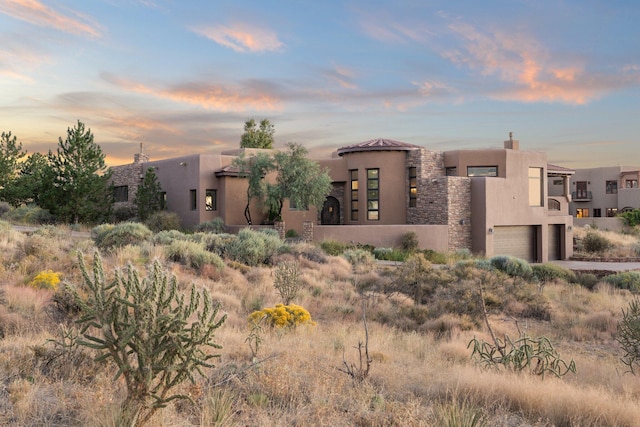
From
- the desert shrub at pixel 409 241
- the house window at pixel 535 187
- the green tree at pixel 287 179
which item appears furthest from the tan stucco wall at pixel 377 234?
the house window at pixel 535 187

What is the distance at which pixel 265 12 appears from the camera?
62.2 feet

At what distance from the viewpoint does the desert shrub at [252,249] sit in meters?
18.1

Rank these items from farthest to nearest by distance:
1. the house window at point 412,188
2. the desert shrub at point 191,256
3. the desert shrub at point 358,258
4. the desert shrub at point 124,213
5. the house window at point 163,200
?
the desert shrub at point 124,213
the house window at point 163,200
the house window at point 412,188
the desert shrub at point 358,258
the desert shrub at point 191,256

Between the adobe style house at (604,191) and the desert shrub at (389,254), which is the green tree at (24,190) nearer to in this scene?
the desert shrub at (389,254)

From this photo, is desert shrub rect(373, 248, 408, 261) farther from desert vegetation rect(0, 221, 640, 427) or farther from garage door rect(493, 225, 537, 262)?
desert vegetation rect(0, 221, 640, 427)

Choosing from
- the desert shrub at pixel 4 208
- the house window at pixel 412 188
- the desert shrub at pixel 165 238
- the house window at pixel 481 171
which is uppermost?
the house window at pixel 481 171

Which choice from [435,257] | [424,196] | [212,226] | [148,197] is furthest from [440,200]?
[148,197]

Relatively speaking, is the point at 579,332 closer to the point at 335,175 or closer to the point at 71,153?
the point at 335,175

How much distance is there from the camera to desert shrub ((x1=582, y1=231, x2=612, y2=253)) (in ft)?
111

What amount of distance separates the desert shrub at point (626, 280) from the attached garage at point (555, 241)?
1181cm

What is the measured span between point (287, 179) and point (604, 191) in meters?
43.5

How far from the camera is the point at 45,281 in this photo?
34.8 ft

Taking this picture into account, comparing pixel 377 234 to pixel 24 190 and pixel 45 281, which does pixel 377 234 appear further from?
pixel 24 190

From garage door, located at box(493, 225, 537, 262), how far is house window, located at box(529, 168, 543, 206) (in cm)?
164
